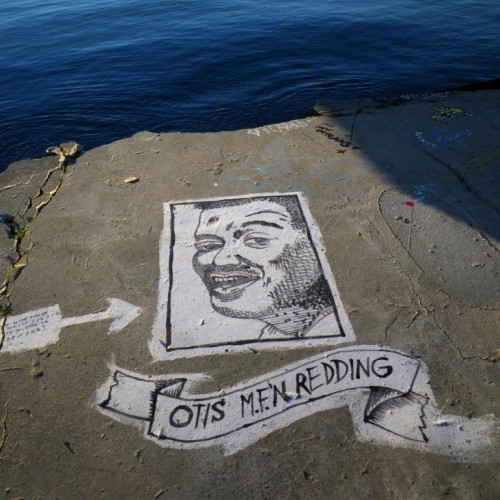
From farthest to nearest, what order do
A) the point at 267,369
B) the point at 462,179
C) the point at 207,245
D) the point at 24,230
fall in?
the point at 462,179
the point at 24,230
the point at 207,245
the point at 267,369

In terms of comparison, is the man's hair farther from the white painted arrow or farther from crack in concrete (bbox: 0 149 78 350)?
crack in concrete (bbox: 0 149 78 350)

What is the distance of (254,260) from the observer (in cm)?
380

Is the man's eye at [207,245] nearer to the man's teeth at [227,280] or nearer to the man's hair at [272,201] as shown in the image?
the man's teeth at [227,280]

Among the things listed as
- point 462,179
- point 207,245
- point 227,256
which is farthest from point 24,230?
point 462,179

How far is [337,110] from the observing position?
6.16m

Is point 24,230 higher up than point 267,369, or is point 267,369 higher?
point 24,230

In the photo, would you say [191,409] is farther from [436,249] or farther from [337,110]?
[337,110]

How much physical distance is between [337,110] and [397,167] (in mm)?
1690

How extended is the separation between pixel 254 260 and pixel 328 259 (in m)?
0.64

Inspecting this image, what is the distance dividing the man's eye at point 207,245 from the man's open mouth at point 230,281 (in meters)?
0.31

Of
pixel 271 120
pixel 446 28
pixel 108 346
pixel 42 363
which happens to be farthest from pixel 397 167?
pixel 446 28

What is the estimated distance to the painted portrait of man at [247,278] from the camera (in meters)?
3.23

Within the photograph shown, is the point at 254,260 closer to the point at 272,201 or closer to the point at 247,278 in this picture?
the point at 247,278

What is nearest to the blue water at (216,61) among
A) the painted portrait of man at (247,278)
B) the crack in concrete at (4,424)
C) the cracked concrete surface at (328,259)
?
the cracked concrete surface at (328,259)
